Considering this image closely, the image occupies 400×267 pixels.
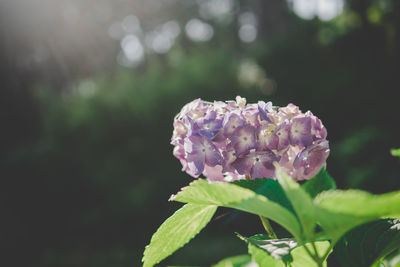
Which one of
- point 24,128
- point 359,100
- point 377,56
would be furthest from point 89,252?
point 377,56

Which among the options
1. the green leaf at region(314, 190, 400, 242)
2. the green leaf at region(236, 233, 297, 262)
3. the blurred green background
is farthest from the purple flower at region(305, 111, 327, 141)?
the blurred green background

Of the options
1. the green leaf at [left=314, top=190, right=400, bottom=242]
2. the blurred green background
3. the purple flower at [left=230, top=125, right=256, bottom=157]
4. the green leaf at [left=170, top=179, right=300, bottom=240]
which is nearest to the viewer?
the green leaf at [left=314, top=190, right=400, bottom=242]

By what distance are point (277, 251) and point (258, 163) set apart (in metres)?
0.32

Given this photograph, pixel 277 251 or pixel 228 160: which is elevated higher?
pixel 228 160

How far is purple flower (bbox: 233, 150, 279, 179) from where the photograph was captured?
96cm

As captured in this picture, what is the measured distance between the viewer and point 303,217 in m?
0.60

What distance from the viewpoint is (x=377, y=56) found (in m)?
5.96

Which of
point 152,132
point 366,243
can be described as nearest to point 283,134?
point 366,243

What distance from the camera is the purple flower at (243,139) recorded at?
0.93m

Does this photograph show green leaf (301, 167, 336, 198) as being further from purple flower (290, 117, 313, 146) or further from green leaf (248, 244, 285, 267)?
green leaf (248, 244, 285, 267)

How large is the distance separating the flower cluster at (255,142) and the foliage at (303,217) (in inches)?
2.8

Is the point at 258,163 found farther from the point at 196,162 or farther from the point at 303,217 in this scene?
the point at 303,217

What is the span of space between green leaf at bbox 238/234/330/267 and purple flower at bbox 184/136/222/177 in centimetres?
22

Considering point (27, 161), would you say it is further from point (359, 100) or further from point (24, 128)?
point (359, 100)
